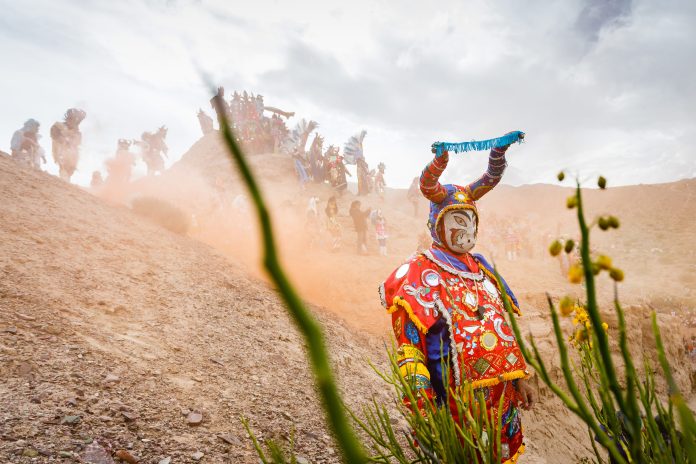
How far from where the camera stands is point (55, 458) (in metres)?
1.94

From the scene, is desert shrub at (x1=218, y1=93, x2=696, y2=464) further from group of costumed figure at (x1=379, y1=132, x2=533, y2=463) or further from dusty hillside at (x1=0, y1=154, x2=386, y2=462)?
group of costumed figure at (x1=379, y1=132, x2=533, y2=463)

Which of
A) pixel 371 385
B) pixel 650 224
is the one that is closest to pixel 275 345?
pixel 371 385

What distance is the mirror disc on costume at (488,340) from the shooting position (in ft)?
6.68

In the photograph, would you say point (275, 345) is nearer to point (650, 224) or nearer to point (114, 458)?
point (114, 458)

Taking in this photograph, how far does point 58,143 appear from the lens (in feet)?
47.9

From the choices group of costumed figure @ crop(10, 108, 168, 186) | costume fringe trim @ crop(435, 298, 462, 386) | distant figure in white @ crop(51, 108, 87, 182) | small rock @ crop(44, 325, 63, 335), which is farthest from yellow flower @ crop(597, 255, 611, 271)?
distant figure in white @ crop(51, 108, 87, 182)

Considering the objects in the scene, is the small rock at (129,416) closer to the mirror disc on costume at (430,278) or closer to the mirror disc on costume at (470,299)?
the mirror disc on costume at (430,278)

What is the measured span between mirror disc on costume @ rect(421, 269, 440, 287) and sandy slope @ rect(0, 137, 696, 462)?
1717 mm

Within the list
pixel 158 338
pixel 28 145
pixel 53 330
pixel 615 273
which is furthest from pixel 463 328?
pixel 28 145

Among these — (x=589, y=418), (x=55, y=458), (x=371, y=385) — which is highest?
(x=589, y=418)

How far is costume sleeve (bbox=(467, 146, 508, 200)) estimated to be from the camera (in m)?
2.36

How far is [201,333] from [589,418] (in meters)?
4.35

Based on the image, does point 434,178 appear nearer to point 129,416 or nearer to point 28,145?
point 129,416

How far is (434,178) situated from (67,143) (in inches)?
684
